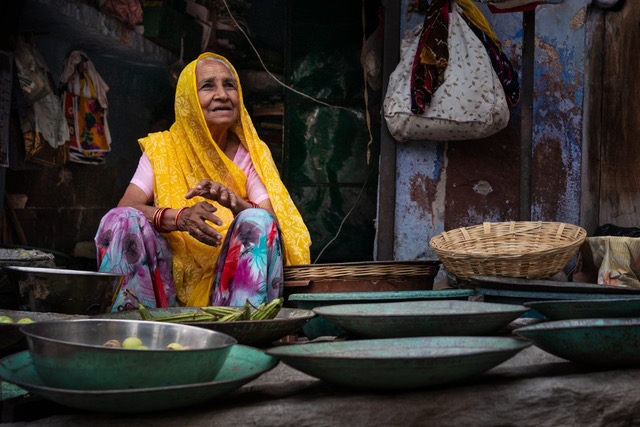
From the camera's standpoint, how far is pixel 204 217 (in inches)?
109

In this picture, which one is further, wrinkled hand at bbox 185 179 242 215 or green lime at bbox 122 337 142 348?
wrinkled hand at bbox 185 179 242 215

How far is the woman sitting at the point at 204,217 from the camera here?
8.96ft

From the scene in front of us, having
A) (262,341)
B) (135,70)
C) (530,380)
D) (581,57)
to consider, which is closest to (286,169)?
(135,70)

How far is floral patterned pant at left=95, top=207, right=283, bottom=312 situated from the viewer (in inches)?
106

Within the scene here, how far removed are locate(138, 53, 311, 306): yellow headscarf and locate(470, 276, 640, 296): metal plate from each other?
45.2 inches

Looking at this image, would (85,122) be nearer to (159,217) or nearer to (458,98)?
(159,217)

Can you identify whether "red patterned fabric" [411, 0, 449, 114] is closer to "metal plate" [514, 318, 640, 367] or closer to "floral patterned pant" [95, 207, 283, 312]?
"floral patterned pant" [95, 207, 283, 312]

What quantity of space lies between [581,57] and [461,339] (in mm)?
3224

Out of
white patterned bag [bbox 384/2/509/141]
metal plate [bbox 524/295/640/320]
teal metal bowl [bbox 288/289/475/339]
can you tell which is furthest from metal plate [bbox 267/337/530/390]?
white patterned bag [bbox 384/2/509/141]

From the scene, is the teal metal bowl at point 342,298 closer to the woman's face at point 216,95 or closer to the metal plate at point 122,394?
A: the metal plate at point 122,394

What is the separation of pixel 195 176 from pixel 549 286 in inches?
73.9

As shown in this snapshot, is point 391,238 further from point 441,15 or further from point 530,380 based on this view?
point 530,380

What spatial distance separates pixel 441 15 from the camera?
376 centimetres

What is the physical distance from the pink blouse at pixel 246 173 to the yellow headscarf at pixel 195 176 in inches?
1.2
